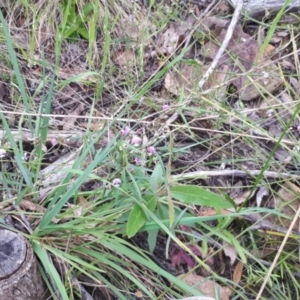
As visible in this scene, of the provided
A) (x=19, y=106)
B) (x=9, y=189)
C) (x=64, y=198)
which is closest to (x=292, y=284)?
(x=64, y=198)

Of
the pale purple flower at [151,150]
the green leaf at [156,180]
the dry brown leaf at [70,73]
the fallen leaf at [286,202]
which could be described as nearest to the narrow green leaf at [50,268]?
the green leaf at [156,180]

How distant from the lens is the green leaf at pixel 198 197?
1219mm

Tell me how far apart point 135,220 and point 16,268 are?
32 cm

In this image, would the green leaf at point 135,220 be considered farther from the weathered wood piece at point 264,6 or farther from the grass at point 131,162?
the weathered wood piece at point 264,6

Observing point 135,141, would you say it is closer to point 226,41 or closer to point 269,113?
point 269,113

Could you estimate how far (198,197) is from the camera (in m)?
1.23

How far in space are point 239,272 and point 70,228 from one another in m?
0.54

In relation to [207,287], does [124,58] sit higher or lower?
higher

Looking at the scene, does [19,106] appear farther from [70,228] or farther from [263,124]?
[263,124]

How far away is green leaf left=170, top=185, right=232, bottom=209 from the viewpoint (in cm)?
122

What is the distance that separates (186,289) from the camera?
1.26m

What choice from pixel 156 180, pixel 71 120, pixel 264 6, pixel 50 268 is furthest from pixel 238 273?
pixel 264 6

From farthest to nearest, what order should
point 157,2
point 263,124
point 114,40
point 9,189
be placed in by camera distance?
point 157,2 < point 114,40 < point 263,124 < point 9,189

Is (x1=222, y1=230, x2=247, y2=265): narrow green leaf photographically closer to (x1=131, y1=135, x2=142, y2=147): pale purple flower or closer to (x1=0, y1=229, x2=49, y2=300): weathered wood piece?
(x1=131, y1=135, x2=142, y2=147): pale purple flower
